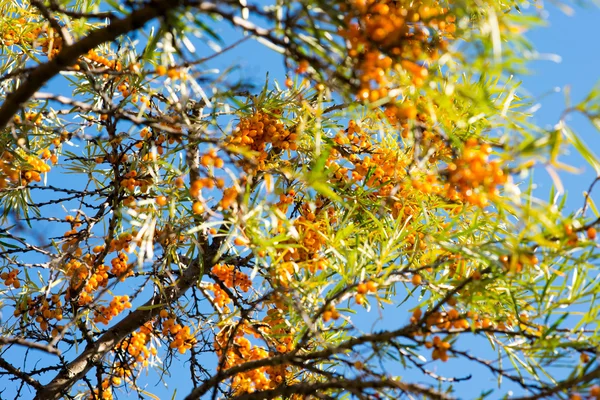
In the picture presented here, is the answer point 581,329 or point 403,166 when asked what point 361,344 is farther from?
point 403,166

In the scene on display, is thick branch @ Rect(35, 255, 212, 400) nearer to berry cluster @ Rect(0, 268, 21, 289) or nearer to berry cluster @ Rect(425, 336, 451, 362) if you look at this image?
berry cluster @ Rect(0, 268, 21, 289)

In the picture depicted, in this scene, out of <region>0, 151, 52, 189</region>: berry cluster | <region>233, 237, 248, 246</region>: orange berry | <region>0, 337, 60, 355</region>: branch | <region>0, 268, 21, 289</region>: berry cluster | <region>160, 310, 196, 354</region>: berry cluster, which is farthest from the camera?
<region>0, 268, 21, 289</region>: berry cluster

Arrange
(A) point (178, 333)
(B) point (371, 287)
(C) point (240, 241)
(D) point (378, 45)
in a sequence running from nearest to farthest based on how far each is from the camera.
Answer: (D) point (378, 45) < (B) point (371, 287) < (C) point (240, 241) < (A) point (178, 333)

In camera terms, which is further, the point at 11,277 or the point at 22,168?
the point at 11,277

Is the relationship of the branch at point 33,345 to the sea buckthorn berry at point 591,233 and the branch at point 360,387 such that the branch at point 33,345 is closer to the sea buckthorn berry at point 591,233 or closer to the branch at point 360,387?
the branch at point 360,387

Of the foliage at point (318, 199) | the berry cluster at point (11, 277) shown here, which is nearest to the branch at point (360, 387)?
the foliage at point (318, 199)

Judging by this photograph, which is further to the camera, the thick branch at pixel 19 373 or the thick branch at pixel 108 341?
the thick branch at pixel 108 341

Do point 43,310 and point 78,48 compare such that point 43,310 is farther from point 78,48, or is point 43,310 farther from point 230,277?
point 78,48

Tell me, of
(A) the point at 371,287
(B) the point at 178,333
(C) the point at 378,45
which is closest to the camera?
(C) the point at 378,45

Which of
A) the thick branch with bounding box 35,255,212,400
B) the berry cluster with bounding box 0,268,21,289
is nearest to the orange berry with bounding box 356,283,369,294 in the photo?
the thick branch with bounding box 35,255,212,400

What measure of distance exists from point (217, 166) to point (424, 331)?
0.55m

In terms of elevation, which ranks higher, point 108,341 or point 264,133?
point 264,133

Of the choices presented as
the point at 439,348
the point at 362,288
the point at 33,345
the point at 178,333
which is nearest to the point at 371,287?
the point at 362,288

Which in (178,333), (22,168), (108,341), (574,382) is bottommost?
(574,382)
